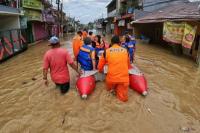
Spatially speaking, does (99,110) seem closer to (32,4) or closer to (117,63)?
(117,63)

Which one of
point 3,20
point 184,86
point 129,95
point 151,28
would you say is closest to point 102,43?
point 129,95

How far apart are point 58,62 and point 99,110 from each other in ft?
5.07

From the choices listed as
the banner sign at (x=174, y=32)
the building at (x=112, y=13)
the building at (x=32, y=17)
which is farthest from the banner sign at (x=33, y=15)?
the building at (x=112, y=13)

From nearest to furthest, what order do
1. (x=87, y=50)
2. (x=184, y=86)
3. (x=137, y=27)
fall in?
(x=87, y=50)
(x=184, y=86)
(x=137, y=27)

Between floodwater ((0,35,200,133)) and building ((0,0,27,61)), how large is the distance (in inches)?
224

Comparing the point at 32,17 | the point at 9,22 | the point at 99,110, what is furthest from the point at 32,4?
the point at 99,110

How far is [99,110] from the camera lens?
5328 mm

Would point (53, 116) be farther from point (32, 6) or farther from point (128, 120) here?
point (32, 6)

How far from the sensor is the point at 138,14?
84.9ft

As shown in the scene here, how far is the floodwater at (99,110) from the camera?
4547 millimetres

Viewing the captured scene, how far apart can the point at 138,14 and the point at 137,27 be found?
62.7 inches

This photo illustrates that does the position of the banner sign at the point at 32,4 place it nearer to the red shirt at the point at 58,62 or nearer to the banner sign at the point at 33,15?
the banner sign at the point at 33,15

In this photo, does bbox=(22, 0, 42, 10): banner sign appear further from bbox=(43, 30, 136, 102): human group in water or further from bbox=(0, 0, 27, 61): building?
bbox=(43, 30, 136, 102): human group in water

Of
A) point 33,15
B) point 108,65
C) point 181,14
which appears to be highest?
point 33,15
